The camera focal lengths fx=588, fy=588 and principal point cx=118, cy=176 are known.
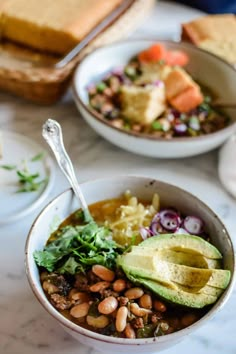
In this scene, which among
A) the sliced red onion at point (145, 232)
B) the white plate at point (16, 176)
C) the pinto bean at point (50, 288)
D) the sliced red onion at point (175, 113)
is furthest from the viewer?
the sliced red onion at point (175, 113)

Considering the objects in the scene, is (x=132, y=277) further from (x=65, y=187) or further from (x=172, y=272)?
(x=65, y=187)

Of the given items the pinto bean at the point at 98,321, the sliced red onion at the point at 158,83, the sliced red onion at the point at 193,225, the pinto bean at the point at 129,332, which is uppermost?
the pinto bean at the point at 98,321

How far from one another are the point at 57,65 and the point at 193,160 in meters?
0.46

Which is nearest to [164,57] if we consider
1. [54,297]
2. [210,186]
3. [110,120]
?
[110,120]

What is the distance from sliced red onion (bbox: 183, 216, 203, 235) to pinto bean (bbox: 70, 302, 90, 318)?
0.91ft

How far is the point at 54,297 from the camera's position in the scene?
1.04 metres

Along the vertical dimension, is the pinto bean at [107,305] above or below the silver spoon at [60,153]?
below

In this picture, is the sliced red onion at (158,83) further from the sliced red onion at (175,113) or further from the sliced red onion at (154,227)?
the sliced red onion at (154,227)

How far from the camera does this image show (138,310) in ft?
3.29

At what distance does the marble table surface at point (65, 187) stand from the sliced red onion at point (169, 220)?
18 cm

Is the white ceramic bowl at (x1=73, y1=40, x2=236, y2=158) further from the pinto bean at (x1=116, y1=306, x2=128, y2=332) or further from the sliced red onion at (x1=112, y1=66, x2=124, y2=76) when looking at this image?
the pinto bean at (x1=116, y1=306, x2=128, y2=332)

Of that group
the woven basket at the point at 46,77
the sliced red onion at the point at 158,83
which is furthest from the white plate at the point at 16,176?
the sliced red onion at the point at 158,83

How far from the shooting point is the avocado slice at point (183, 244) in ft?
3.51

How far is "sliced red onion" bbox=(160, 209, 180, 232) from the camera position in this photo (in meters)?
1.18
